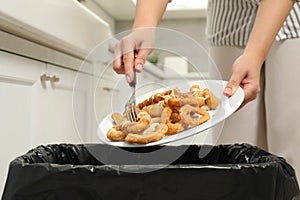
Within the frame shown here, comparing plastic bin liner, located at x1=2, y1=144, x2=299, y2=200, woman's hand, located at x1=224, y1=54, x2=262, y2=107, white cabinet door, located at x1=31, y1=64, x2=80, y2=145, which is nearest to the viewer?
plastic bin liner, located at x1=2, y1=144, x2=299, y2=200

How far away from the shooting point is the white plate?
2.00 feet

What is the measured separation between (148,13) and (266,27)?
0.69 feet

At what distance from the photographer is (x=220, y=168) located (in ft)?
1.74

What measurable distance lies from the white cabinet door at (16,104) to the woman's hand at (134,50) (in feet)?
0.87

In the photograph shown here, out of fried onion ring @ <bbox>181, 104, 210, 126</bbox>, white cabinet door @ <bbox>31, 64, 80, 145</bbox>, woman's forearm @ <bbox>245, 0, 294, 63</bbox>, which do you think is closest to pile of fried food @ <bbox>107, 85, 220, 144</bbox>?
fried onion ring @ <bbox>181, 104, 210, 126</bbox>

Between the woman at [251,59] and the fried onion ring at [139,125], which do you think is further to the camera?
the woman at [251,59]

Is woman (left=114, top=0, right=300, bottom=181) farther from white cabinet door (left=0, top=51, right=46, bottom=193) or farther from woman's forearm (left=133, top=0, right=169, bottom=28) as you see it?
white cabinet door (left=0, top=51, right=46, bottom=193)

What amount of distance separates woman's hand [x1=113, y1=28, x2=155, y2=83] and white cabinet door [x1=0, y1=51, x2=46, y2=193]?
10.4 inches

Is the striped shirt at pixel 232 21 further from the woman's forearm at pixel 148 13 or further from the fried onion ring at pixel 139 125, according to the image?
the fried onion ring at pixel 139 125

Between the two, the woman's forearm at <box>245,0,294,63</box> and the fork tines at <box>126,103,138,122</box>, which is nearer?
the fork tines at <box>126,103,138,122</box>

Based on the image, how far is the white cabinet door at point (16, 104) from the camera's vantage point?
87cm

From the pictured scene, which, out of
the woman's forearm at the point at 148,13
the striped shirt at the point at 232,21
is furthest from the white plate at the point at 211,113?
the striped shirt at the point at 232,21

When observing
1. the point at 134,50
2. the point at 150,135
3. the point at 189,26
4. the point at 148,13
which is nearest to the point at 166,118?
the point at 150,135

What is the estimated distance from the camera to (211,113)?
2.16 feet
